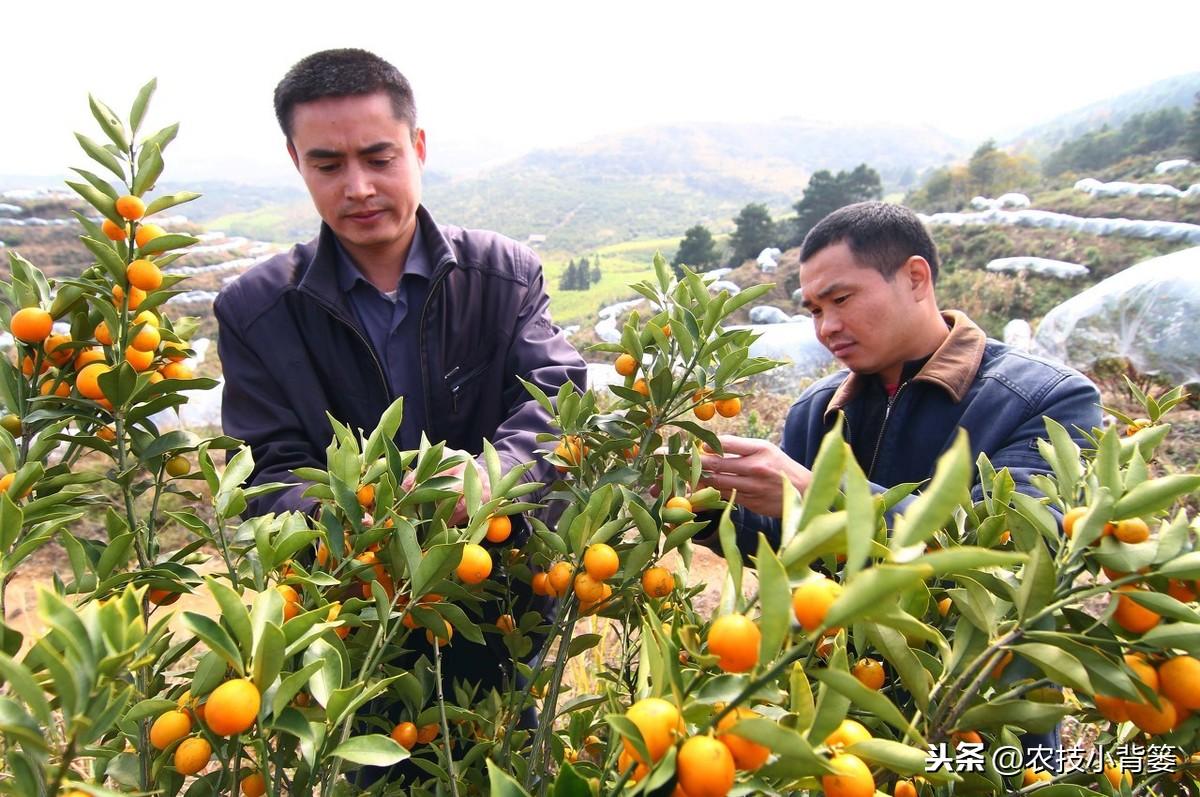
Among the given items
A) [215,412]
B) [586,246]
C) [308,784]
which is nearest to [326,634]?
[308,784]

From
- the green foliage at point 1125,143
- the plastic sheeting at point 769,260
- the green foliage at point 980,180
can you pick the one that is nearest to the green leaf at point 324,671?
the plastic sheeting at point 769,260

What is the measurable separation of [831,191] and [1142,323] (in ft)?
53.6

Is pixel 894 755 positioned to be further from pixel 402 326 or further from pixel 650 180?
pixel 650 180

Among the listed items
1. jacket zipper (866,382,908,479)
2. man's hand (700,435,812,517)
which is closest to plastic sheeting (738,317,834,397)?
jacket zipper (866,382,908,479)

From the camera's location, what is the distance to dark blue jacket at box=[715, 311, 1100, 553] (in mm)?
1367

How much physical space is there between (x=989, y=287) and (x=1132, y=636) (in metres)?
11.0

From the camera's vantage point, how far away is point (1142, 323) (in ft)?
20.1

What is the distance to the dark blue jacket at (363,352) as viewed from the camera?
140 centimetres

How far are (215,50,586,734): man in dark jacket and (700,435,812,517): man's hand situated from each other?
41 centimetres

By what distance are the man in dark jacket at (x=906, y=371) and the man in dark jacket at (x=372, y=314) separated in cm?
66

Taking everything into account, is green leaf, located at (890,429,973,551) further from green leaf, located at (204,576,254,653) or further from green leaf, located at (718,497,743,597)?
green leaf, located at (204,576,254,653)

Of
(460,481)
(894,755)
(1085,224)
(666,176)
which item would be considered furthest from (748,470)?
(666,176)

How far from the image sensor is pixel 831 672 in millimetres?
377

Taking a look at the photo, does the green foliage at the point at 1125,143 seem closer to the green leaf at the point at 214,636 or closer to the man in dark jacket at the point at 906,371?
the man in dark jacket at the point at 906,371
